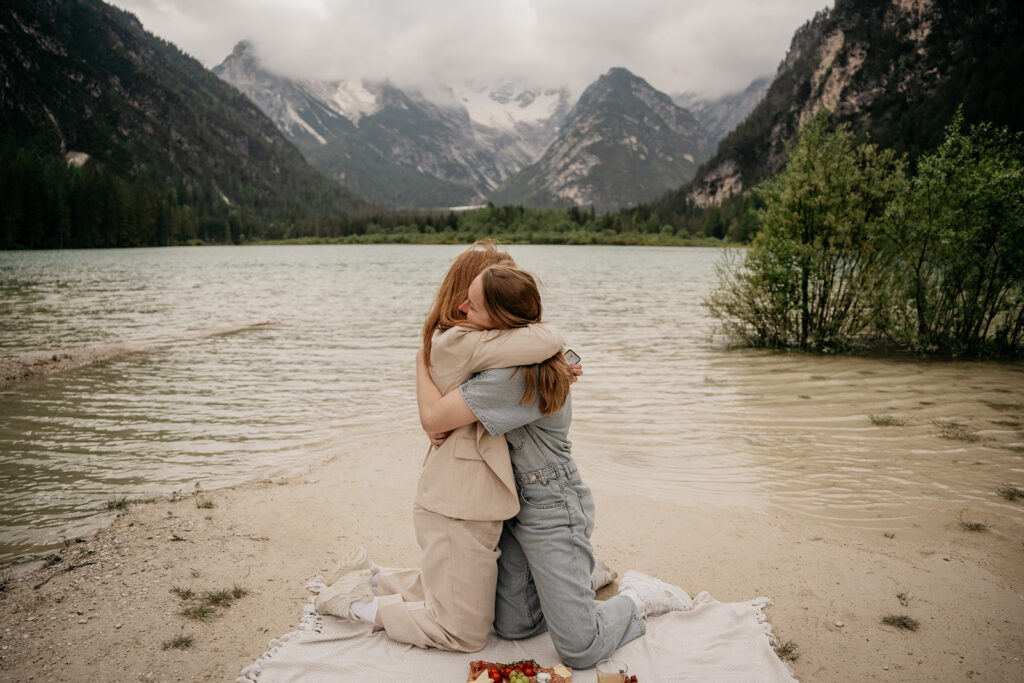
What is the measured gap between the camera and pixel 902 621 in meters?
4.88

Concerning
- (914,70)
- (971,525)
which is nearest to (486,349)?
(971,525)

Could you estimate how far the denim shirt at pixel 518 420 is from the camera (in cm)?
399

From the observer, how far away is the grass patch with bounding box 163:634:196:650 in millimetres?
4473

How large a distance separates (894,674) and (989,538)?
3295mm

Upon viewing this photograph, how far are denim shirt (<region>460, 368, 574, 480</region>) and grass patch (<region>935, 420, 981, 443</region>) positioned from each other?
891cm

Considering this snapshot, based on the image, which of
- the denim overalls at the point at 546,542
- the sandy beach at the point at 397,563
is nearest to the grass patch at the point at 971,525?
the sandy beach at the point at 397,563

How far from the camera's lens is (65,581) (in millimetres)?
5340

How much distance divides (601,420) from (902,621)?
7070 mm

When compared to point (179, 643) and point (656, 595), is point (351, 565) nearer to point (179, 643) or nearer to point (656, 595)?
point (179, 643)

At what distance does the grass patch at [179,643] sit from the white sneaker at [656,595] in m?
3.49

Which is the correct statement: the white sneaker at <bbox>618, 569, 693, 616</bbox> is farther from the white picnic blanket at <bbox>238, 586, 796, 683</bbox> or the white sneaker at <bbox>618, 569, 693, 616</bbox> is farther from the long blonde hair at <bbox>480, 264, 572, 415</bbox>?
the long blonde hair at <bbox>480, 264, 572, 415</bbox>

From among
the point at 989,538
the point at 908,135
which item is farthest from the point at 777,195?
the point at 908,135

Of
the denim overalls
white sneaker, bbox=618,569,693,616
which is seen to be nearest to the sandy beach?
white sneaker, bbox=618,569,693,616

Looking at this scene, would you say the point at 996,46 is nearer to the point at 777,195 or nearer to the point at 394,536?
the point at 777,195
